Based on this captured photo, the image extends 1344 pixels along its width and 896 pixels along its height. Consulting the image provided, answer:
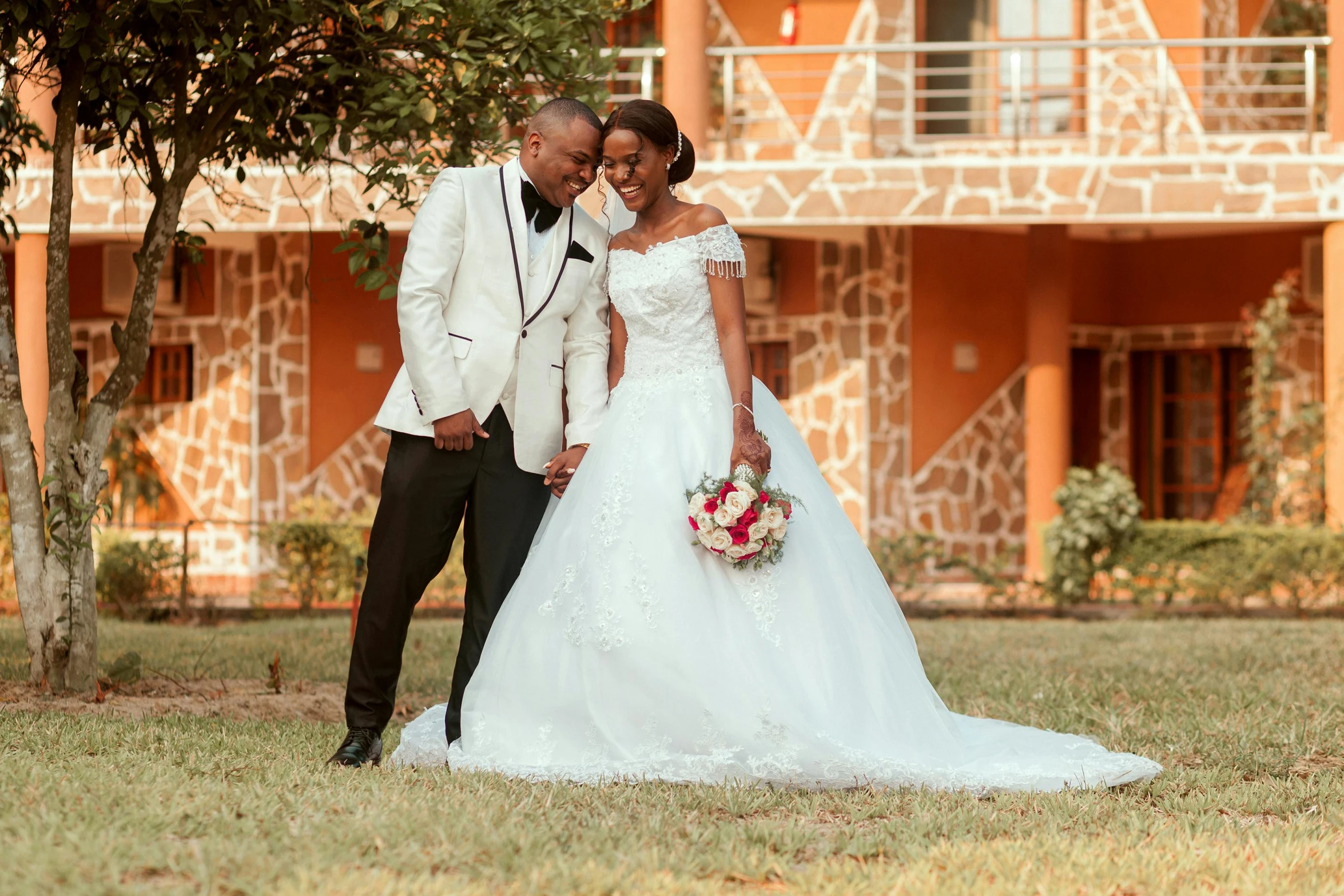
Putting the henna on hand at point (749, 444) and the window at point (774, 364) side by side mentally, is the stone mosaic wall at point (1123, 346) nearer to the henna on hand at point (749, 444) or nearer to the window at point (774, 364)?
the window at point (774, 364)

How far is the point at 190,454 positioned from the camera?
48.4 ft

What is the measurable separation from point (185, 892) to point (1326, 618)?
1009 cm

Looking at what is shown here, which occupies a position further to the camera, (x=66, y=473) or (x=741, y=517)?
(x=66, y=473)

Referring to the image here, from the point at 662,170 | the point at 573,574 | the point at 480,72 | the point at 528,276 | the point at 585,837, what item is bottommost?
the point at 585,837

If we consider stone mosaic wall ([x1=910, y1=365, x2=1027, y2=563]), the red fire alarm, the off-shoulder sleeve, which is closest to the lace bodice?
the off-shoulder sleeve

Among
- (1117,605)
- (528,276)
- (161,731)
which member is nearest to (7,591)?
(161,731)

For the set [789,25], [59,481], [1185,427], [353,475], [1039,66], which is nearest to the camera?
[59,481]

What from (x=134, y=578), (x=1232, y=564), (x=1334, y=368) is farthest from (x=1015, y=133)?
(x=134, y=578)

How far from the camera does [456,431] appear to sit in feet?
14.0

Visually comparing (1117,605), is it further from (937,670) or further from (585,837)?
(585,837)

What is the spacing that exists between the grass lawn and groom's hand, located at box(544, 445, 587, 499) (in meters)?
1.02

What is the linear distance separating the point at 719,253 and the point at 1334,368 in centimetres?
950

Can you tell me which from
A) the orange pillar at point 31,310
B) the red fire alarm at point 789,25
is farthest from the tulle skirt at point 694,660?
the red fire alarm at point 789,25

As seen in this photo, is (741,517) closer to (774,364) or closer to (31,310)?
(31,310)
